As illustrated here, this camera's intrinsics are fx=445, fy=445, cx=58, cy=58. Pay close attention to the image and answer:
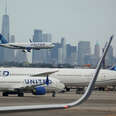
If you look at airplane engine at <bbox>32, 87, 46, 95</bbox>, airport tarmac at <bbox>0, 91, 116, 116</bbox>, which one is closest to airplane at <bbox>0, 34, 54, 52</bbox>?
airplane engine at <bbox>32, 87, 46, 95</bbox>

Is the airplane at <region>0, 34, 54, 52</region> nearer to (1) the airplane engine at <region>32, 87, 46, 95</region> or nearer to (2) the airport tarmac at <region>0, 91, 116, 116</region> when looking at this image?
(1) the airplane engine at <region>32, 87, 46, 95</region>

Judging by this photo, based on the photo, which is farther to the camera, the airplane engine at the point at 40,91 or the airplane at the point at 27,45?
the airplane at the point at 27,45

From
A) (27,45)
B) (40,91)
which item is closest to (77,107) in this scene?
(40,91)

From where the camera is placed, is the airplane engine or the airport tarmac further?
the airplane engine

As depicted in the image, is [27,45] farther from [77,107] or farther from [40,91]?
[77,107]

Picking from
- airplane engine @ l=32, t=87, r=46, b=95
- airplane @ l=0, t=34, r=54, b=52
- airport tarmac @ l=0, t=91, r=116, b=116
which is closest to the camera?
airport tarmac @ l=0, t=91, r=116, b=116

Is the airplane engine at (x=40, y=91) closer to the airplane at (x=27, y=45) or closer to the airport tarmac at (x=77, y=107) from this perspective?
the airport tarmac at (x=77, y=107)

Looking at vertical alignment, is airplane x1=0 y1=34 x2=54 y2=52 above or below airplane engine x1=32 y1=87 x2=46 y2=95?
above

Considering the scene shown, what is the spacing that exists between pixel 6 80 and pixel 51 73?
1972 centimetres

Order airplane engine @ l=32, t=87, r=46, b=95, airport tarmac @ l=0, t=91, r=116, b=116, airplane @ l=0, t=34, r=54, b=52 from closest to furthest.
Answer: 1. airport tarmac @ l=0, t=91, r=116, b=116
2. airplane engine @ l=32, t=87, r=46, b=95
3. airplane @ l=0, t=34, r=54, b=52

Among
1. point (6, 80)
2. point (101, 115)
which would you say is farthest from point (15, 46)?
point (101, 115)

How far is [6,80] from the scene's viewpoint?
58.2 m

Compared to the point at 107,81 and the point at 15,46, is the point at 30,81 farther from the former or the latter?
the point at 15,46

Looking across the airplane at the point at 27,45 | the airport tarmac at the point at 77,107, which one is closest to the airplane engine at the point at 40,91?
the airport tarmac at the point at 77,107
